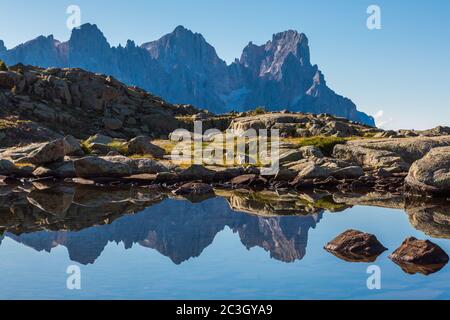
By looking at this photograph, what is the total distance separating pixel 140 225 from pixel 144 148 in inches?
1376

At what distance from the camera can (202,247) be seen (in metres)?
23.1

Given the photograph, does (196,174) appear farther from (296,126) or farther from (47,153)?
(296,126)

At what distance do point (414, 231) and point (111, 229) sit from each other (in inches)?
608

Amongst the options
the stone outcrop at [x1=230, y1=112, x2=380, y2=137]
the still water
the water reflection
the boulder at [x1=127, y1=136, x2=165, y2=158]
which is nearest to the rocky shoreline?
the boulder at [x1=127, y1=136, x2=165, y2=158]

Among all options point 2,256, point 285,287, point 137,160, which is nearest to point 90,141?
point 137,160

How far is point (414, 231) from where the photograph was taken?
2602 cm

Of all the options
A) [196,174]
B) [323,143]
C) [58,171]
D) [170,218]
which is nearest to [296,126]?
[323,143]

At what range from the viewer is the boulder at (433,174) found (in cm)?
3872

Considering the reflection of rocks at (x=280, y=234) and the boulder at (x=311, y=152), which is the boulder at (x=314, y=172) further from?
the reflection of rocks at (x=280, y=234)

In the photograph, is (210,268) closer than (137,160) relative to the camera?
Yes
